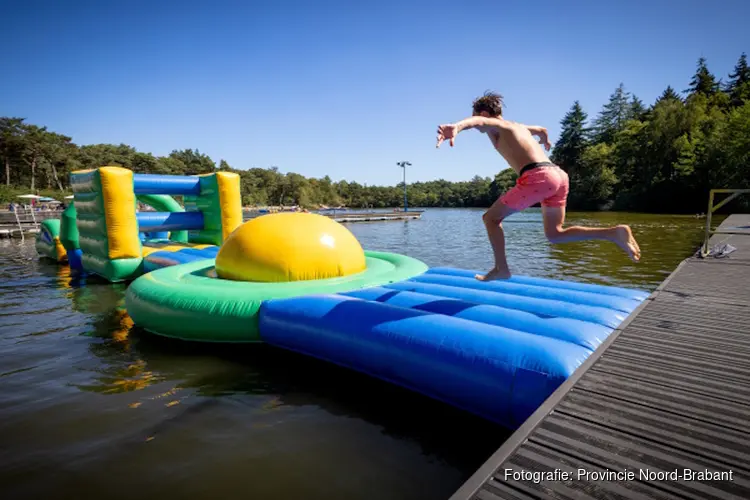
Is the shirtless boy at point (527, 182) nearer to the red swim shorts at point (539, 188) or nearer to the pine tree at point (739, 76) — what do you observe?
the red swim shorts at point (539, 188)

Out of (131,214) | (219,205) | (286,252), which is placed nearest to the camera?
(286,252)

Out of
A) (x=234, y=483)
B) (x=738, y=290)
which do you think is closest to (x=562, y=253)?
(x=738, y=290)

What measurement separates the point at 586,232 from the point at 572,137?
58.5m

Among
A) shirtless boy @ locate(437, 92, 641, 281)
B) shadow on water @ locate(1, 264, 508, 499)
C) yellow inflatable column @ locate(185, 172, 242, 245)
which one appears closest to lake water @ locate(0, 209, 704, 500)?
shadow on water @ locate(1, 264, 508, 499)

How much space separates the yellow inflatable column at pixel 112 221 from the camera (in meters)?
7.03

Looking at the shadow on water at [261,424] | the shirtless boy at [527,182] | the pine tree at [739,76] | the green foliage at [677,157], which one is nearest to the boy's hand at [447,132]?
the shirtless boy at [527,182]

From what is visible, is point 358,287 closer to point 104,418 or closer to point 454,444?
point 454,444

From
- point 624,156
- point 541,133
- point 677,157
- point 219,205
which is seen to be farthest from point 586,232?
point 624,156

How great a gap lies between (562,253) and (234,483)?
37.5 feet

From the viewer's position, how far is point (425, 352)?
2756 millimetres

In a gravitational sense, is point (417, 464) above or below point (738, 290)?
below

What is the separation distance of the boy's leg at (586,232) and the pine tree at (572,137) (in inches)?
2174

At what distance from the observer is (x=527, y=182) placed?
3021 mm

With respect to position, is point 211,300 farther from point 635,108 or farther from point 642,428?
point 635,108
